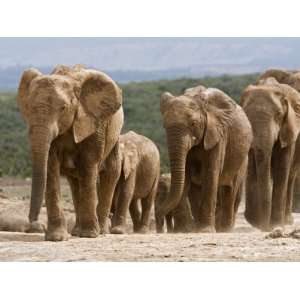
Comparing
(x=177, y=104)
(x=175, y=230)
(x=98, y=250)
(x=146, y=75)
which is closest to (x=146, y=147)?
(x=175, y=230)

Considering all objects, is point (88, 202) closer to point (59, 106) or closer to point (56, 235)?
→ point (56, 235)

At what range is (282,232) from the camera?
47.0 ft

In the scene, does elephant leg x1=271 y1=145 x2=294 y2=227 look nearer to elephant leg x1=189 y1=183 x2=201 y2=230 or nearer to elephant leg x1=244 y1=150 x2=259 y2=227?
elephant leg x1=244 y1=150 x2=259 y2=227

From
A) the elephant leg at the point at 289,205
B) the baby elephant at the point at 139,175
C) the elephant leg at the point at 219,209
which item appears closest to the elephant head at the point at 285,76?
the elephant leg at the point at 289,205

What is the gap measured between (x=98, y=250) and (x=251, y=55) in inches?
5799

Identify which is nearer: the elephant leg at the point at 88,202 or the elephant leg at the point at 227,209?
the elephant leg at the point at 88,202

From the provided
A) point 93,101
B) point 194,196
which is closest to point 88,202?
point 93,101

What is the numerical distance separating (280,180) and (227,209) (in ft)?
3.60

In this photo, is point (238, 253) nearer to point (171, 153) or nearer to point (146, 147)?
point (171, 153)

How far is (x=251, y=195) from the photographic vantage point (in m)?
19.4

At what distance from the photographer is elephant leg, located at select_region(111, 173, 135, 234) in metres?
17.3

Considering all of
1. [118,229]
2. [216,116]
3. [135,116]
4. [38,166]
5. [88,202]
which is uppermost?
[135,116]

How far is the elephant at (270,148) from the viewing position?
1817 centimetres

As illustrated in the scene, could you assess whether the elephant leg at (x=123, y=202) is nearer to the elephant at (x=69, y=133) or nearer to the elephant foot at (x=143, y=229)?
the elephant foot at (x=143, y=229)
